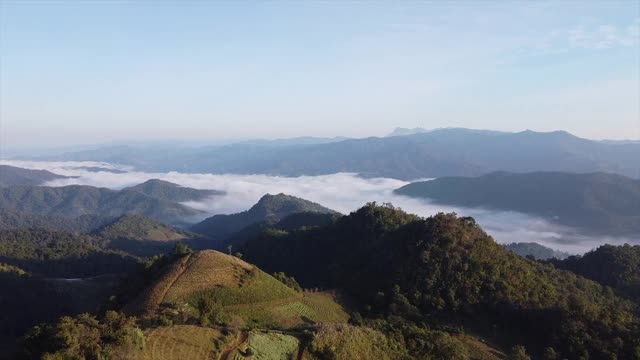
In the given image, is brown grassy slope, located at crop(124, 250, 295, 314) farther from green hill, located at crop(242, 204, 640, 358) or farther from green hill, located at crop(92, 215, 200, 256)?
green hill, located at crop(92, 215, 200, 256)

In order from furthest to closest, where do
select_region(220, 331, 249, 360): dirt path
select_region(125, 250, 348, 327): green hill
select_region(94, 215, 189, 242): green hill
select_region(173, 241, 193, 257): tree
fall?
select_region(94, 215, 189, 242): green hill → select_region(173, 241, 193, 257): tree → select_region(125, 250, 348, 327): green hill → select_region(220, 331, 249, 360): dirt path

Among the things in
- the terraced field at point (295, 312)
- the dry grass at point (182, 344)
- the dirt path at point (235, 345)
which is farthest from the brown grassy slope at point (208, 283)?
the dirt path at point (235, 345)

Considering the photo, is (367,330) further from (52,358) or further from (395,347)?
(52,358)

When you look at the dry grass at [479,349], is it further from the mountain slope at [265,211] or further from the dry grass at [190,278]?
the mountain slope at [265,211]

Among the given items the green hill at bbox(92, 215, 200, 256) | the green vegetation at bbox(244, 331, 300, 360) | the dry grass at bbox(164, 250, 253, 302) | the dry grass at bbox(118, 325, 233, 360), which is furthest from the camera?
the green hill at bbox(92, 215, 200, 256)

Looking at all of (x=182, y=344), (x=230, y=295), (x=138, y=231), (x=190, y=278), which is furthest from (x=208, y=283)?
(x=138, y=231)

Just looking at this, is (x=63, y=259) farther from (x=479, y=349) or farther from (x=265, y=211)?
(x=479, y=349)

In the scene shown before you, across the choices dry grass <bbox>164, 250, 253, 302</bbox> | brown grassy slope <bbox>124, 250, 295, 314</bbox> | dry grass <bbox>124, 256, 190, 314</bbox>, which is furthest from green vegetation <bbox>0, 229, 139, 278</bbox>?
dry grass <bbox>124, 256, 190, 314</bbox>

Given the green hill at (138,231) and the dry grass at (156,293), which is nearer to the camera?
the dry grass at (156,293)
